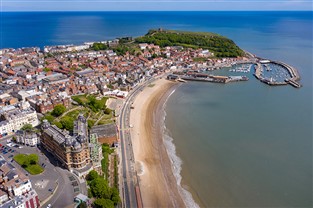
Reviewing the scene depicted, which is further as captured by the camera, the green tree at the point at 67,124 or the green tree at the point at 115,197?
the green tree at the point at 67,124

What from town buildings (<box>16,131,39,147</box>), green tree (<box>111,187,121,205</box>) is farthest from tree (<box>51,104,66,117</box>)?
green tree (<box>111,187,121,205</box>)

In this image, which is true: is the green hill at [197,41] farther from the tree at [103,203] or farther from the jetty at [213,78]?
the tree at [103,203]

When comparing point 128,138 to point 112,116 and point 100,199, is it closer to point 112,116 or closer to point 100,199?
point 112,116

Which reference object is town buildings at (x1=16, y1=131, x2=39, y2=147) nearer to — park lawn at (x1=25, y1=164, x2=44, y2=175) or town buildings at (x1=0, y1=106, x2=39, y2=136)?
town buildings at (x1=0, y1=106, x2=39, y2=136)

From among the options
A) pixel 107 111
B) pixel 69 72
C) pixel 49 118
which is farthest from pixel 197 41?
pixel 49 118

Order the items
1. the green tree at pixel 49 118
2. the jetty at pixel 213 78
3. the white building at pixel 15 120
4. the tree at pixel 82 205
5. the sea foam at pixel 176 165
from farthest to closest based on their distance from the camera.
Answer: the jetty at pixel 213 78
the green tree at pixel 49 118
the white building at pixel 15 120
the sea foam at pixel 176 165
the tree at pixel 82 205

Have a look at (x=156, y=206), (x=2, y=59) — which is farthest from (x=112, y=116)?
(x=2, y=59)

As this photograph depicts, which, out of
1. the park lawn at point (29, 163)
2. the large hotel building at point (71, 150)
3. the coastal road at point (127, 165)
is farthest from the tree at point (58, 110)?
the park lawn at point (29, 163)
